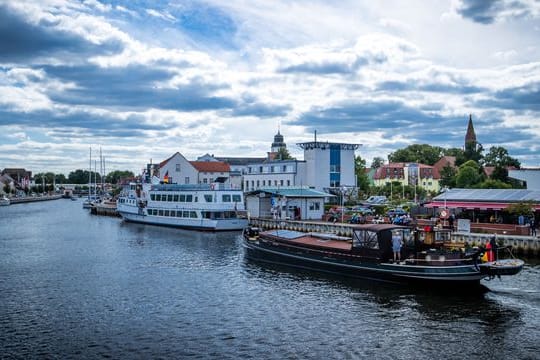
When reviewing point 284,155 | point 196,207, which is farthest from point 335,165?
point 284,155

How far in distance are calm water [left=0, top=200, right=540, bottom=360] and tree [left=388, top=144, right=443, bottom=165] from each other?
12338 cm

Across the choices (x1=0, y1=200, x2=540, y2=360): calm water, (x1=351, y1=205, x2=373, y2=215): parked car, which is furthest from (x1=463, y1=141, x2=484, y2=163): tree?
(x1=0, y1=200, x2=540, y2=360): calm water

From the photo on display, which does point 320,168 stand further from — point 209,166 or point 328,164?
point 209,166

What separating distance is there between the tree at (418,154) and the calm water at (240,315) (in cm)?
12338

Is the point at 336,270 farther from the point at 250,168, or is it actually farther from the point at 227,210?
the point at 250,168

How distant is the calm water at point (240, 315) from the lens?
2142 centimetres

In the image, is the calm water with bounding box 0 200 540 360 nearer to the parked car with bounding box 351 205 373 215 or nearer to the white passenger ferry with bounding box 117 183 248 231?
the white passenger ferry with bounding box 117 183 248 231

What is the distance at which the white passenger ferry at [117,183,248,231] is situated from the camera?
217 ft

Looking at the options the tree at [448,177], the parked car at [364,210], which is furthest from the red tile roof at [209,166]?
the parked car at [364,210]

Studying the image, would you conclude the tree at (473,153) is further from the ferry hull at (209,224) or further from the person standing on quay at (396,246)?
the person standing on quay at (396,246)

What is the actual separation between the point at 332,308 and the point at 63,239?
1609 inches

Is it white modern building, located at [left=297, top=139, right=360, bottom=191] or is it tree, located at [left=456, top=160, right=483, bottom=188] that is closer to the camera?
white modern building, located at [left=297, top=139, right=360, bottom=191]

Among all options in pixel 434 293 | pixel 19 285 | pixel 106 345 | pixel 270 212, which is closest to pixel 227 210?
pixel 270 212

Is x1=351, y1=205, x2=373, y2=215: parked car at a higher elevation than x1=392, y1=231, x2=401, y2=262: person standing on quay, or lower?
higher
